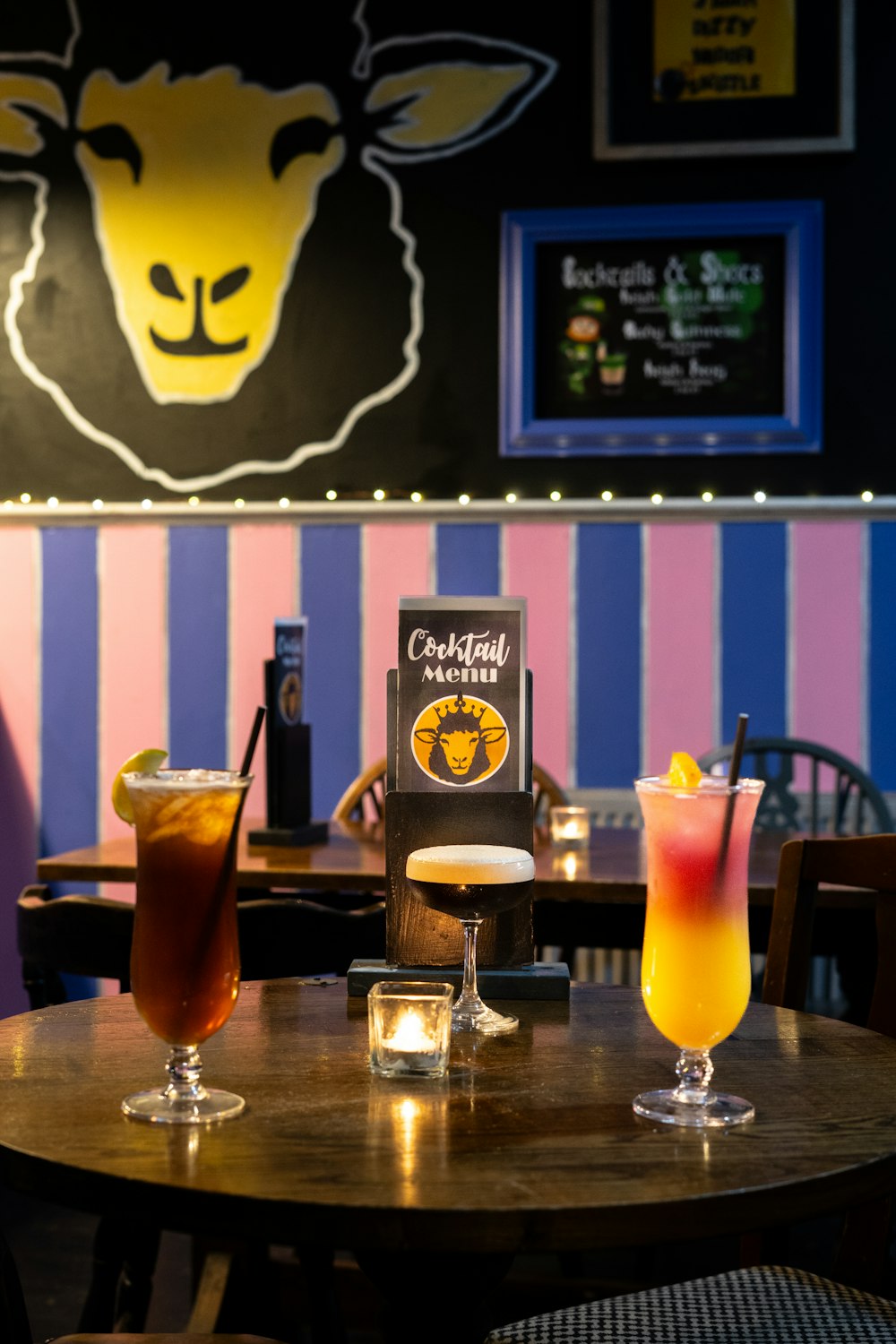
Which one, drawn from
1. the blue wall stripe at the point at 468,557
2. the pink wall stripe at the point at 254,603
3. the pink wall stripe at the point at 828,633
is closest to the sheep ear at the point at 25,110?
the pink wall stripe at the point at 254,603

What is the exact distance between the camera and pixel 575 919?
7.75ft

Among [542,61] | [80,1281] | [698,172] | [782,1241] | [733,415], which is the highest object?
[542,61]

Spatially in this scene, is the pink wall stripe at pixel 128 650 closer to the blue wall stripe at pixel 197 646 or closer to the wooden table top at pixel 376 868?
the blue wall stripe at pixel 197 646

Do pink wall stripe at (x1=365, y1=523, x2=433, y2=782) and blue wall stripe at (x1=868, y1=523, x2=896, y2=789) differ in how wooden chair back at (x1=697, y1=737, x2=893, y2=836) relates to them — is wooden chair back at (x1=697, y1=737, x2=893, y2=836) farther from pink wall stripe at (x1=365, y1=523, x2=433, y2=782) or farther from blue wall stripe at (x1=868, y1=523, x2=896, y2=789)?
pink wall stripe at (x1=365, y1=523, x2=433, y2=782)

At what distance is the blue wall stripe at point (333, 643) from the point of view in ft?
12.1

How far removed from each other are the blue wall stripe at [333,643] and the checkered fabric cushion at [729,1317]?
7.98 ft

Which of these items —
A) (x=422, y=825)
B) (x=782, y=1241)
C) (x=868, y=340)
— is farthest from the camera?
(x=868, y=340)

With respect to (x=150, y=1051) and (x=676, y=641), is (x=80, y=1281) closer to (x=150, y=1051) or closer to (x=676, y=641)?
(x=150, y=1051)

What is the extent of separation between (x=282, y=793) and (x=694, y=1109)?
1.75 m

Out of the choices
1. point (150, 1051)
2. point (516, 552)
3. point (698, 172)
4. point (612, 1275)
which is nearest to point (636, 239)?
point (698, 172)

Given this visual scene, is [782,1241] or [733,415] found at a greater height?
[733,415]

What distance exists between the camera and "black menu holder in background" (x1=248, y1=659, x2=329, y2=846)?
2676 millimetres

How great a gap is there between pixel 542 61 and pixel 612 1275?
2.75 metres

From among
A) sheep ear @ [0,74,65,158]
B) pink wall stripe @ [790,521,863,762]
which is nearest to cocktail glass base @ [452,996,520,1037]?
pink wall stripe @ [790,521,863,762]
